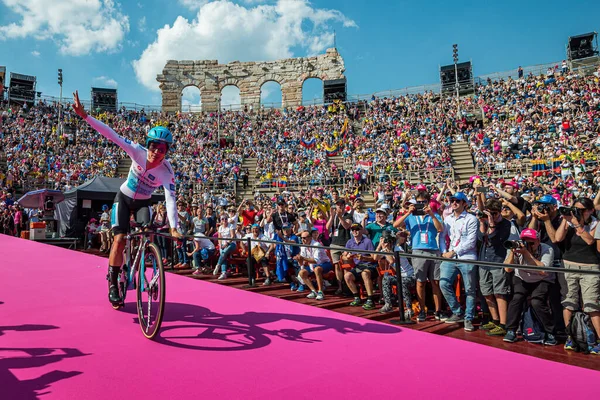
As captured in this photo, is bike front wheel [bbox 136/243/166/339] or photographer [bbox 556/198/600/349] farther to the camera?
photographer [bbox 556/198/600/349]

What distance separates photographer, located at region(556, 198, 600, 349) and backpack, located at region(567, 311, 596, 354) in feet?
0.18

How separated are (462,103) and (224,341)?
29.8m

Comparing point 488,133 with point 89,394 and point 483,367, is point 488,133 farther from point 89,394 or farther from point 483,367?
point 89,394

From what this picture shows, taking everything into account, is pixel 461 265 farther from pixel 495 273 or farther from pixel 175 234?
pixel 175 234

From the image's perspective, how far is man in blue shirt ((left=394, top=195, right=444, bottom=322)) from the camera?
5.53 m

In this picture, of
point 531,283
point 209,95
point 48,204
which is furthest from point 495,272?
point 209,95

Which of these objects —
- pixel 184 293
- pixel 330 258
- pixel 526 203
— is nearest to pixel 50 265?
pixel 184 293

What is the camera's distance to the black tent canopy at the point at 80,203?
15781mm

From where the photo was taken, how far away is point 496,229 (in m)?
5.21

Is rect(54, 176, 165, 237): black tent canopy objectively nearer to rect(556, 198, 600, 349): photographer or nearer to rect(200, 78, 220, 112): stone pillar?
rect(556, 198, 600, 349): photographer

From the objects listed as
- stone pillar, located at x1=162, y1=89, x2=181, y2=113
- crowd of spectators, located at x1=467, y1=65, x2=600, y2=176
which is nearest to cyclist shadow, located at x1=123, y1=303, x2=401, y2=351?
crowd of spectators, located at x1=467, y1=65, x2=600, y2=176

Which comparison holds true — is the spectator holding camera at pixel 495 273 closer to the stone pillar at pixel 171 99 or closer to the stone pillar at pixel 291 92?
the stone pillar at pixel 291 92

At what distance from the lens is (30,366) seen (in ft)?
9.44

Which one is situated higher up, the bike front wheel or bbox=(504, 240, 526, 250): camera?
bbox=(504, 240, 526, 250): camera
